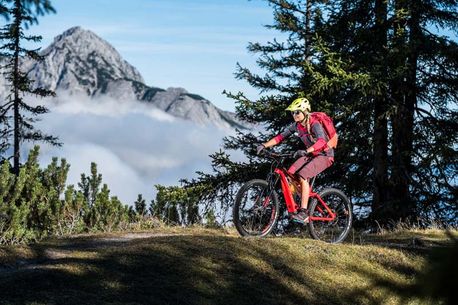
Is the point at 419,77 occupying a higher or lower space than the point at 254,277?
higher

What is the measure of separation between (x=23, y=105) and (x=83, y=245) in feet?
78.6

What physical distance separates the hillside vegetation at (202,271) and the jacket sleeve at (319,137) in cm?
154

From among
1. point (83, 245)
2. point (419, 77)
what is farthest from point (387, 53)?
point (83, 245)

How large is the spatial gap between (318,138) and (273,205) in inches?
52.4

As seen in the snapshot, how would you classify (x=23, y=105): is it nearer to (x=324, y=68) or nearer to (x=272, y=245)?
(x=324, y=68)

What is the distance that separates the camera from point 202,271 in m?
7.16

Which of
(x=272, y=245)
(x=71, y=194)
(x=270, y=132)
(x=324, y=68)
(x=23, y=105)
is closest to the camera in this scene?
(x=272, y=245)

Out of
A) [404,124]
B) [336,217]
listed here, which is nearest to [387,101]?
[404,124]

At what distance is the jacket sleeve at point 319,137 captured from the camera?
953 centimetres

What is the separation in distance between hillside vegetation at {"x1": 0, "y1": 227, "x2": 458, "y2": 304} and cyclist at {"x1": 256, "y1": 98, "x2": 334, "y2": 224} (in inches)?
39.3

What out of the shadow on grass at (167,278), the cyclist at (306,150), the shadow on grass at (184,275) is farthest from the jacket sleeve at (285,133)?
the shadow on grass at (167,278)

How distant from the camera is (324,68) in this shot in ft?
57.9

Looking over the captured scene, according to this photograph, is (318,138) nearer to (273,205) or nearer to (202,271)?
(273,205)

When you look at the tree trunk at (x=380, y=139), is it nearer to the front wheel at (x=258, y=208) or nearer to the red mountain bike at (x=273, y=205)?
the red mountain bike at (x=273, y=205)
